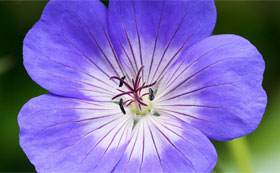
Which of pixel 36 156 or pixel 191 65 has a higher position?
pixel 191 65

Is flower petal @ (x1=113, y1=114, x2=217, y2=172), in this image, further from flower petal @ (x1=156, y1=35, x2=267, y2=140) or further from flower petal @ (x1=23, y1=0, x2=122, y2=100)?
flower petal @ (x1=23, y1=0, x2=122, y2=100)

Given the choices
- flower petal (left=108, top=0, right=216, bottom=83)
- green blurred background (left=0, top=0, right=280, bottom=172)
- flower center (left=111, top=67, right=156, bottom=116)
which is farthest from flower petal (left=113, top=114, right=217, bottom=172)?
green blurred background (left=0, top=0, right=280, bottom=172)

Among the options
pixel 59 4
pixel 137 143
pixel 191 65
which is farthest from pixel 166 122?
pixel 59 4

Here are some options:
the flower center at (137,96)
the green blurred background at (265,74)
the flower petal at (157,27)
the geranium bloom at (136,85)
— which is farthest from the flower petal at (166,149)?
the green blurred background at (265,74)

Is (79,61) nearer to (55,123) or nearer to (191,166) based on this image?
(55,123)

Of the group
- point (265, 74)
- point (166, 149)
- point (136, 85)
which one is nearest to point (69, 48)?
point (136, 85)

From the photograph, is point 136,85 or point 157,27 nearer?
point 157,27

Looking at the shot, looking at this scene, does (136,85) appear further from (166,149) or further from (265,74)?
(265,74)
